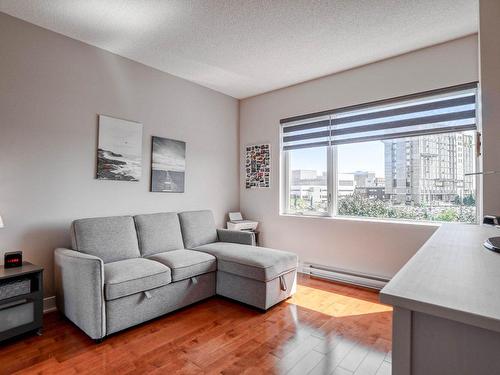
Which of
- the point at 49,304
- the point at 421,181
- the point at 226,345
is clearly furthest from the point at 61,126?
the point at 421,181

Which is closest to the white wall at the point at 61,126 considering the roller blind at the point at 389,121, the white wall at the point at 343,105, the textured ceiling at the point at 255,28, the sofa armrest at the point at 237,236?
the textured ceiling at the point at 255,28

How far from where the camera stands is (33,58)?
2559mm

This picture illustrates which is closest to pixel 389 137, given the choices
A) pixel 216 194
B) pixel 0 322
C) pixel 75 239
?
pixel 216 194

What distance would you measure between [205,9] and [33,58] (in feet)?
5.37

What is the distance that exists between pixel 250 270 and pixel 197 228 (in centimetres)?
109

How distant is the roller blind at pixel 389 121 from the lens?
9.26 feet

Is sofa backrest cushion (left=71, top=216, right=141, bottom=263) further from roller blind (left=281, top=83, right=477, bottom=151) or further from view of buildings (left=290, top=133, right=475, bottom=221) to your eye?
view of buildings (left=290, top=133, right=475, bottom=221)

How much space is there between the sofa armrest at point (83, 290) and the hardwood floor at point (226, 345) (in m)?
0.12

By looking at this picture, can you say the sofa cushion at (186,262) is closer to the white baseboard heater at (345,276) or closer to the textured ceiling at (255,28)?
the white baseboard heater at (345,276)

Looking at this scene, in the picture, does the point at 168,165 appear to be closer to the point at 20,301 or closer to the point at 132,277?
the point at 132,277

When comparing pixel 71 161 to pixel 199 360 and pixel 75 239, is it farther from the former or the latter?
pixel 199 360

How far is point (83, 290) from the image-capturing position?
84.4 inches

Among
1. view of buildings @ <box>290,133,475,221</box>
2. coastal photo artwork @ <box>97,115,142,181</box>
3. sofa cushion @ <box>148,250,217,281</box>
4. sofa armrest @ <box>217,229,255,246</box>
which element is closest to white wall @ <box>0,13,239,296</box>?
coastal photo artwork @ <box>97,115,142,181</box>

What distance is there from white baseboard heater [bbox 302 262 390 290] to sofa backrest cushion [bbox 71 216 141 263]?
2.14 m
